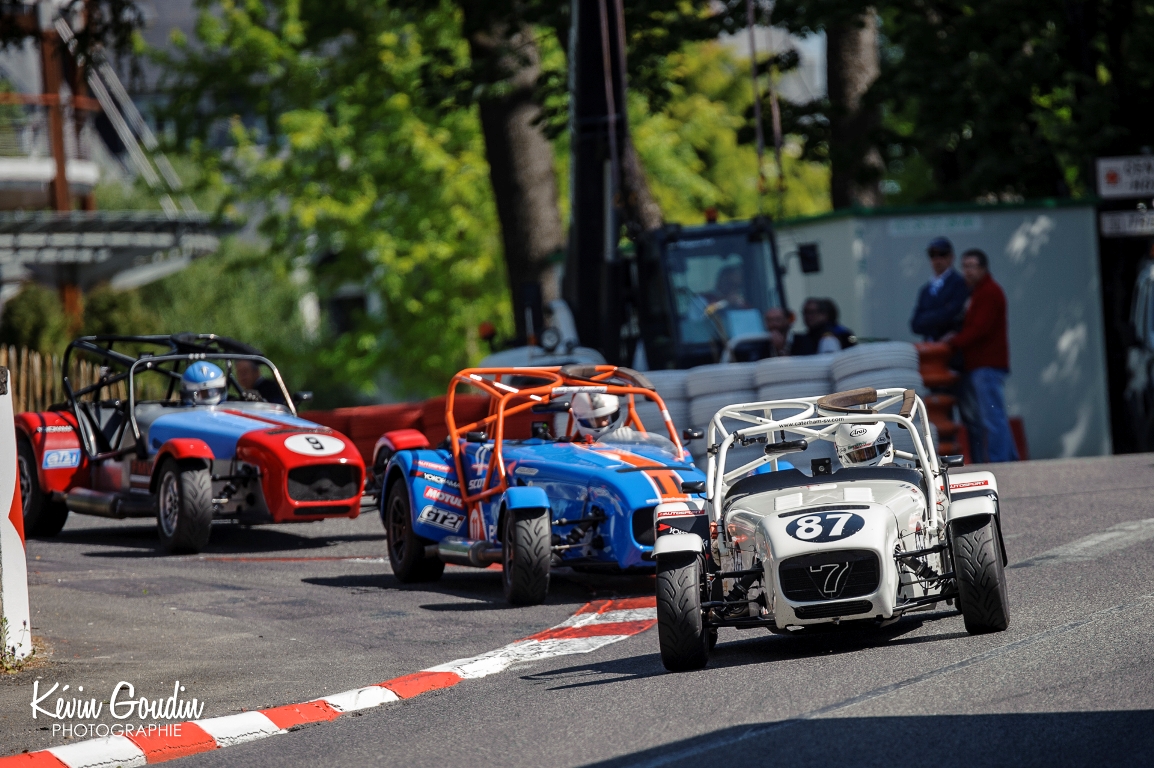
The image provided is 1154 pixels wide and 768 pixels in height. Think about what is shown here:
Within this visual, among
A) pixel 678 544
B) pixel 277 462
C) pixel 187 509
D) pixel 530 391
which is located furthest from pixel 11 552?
pixel 277 462

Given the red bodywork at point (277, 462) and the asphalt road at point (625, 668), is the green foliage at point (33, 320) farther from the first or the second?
the asphalt road at point (625, 668)

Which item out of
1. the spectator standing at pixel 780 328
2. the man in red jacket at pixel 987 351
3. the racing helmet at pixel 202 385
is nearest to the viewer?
the racing helmet at pixel 202 385

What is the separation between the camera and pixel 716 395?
1745cm

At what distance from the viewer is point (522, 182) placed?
80.3 ft

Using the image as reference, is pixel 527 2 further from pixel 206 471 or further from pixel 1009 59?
pixel 206 471

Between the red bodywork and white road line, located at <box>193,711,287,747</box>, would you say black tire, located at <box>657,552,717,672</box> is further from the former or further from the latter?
the red bodywork

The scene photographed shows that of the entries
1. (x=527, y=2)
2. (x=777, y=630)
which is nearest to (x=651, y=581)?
(x=777, y=630)

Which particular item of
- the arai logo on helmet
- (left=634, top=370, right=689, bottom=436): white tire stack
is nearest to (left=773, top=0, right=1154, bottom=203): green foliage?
(left=634, top=370, right=689, bottom=436): white tire stack

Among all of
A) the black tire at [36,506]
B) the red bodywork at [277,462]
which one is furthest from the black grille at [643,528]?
the black tire at [36,506]

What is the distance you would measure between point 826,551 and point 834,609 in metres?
0.28

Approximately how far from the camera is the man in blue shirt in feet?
57.7

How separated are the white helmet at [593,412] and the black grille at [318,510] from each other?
3.07 m

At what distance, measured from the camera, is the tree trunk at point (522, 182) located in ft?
80.3

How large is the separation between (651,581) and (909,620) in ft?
11.3
